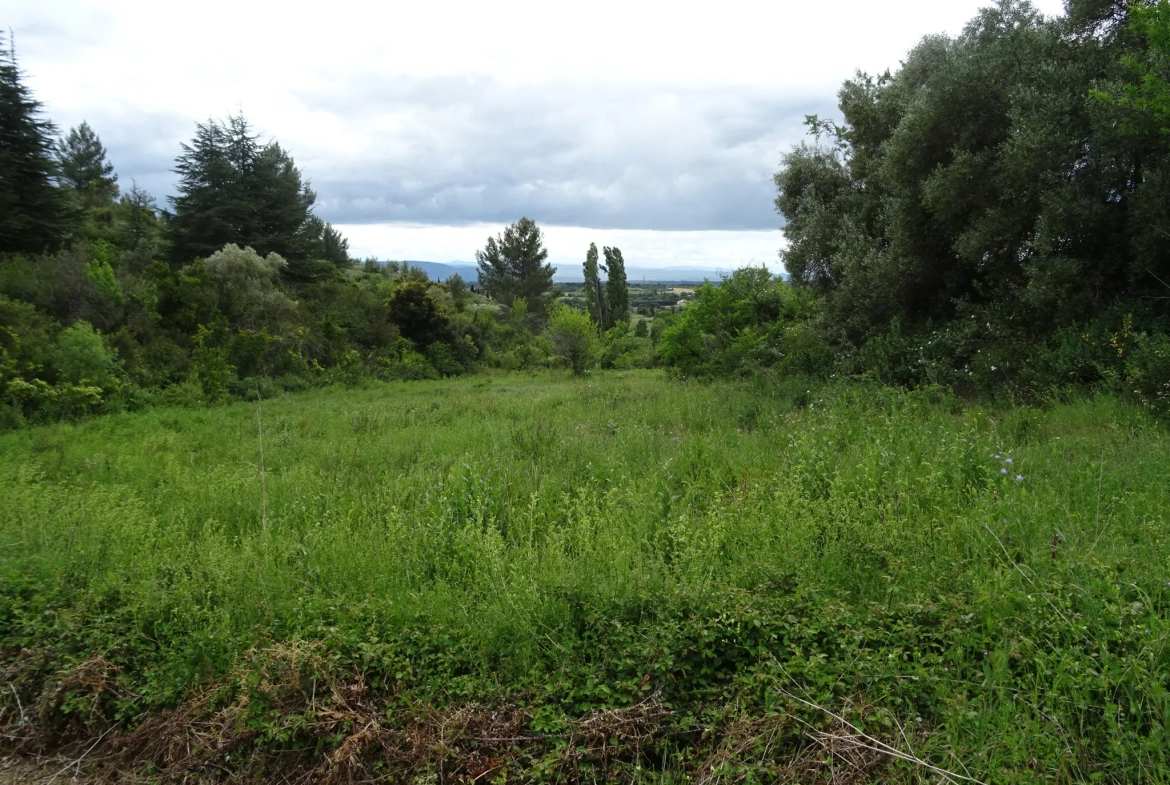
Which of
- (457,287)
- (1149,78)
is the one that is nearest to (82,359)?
(1149,78)

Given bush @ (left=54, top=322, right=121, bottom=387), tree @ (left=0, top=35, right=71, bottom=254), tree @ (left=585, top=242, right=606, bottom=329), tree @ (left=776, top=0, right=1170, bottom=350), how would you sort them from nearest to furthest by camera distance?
1. tree @ (left=776, top=0, right=1170, bottom=350)
2. bush @ (left=54, top=322, right=121, bottom=387)
3. tree @ (left=0, top=35, right=71, bottom=254)
4. tree @ (left=585, top=242, right=606, bottom=329)

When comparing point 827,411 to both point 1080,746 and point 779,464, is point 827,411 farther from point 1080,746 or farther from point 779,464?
point 1080,746

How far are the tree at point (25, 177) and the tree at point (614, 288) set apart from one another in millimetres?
36677

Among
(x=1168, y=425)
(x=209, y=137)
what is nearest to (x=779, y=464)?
(x=1168, y=425)

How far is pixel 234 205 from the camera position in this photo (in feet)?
87.5

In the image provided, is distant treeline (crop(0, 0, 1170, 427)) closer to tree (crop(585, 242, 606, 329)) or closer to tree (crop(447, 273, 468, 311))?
tree (crop(447, 273, 468, 311))

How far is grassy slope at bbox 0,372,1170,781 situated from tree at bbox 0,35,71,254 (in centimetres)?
1801

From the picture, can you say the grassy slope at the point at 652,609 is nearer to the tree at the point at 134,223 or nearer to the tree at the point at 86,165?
the tree at the point at 134,223

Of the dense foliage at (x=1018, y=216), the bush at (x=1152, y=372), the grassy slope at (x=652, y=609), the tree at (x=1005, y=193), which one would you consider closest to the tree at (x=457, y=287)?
the tree at (x=1005, y=193)

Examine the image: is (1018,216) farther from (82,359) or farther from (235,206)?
(235,206)

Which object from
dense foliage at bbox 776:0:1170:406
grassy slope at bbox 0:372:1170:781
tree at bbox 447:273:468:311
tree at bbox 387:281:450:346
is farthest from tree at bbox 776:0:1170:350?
tree at bbox 447:273:468:311

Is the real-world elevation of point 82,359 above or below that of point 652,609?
above

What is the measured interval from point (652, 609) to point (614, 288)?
164ft

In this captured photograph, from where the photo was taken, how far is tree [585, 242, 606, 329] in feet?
168
